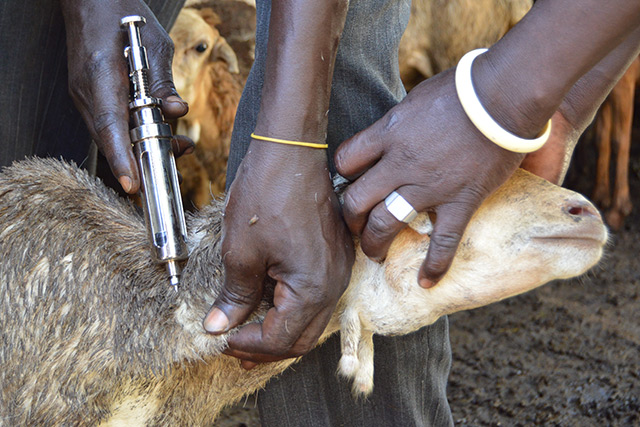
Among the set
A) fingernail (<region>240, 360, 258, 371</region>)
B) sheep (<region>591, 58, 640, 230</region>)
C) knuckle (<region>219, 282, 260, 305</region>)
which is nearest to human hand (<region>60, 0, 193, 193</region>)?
knuckle (<region>219, 282, 260, 305</region>)

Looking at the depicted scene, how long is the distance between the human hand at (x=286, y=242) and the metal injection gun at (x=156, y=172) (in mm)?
189

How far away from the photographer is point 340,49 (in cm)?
147

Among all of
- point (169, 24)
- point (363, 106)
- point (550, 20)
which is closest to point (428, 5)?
point (169, 24)

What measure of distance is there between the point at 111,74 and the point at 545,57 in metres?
0.93

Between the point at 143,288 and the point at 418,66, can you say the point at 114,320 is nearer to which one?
the point at 143,288

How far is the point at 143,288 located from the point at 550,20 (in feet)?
3.05

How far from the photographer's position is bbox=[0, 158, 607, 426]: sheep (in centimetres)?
128

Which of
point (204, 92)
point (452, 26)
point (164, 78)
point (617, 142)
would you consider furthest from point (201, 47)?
point (617, 142)

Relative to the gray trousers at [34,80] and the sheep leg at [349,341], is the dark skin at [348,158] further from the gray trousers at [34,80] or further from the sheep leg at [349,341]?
the gray trousers at [34,80]

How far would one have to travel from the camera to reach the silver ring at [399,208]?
118cm

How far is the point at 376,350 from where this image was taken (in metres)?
1.73

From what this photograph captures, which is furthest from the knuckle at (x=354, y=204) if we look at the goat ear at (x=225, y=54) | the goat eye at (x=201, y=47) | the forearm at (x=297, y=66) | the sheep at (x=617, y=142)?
the sheep at (x=617, y=142)

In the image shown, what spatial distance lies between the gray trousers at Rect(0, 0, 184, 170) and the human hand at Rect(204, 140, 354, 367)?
88 cm

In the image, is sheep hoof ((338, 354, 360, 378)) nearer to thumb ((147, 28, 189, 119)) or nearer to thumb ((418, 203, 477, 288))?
thumb ((418, 203, 477, 288))
